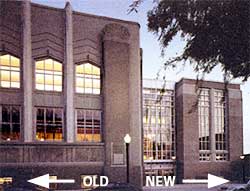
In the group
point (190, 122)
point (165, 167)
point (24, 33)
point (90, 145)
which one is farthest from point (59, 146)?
point (190, 122)

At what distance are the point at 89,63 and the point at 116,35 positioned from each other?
3.02ft

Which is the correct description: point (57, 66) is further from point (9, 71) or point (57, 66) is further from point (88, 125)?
point (88, 125)

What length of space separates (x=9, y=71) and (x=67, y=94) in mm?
1396

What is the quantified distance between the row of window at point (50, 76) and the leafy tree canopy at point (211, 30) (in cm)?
389

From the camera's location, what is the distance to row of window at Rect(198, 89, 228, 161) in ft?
40.1

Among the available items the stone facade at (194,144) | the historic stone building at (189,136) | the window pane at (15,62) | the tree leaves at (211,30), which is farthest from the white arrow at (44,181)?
the tree leaves at (211,30)

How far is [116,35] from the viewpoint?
353 inches

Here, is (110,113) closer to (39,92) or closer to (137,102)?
(137,102)

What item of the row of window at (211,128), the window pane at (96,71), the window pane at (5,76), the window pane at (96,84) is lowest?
the row of window at (211,128)

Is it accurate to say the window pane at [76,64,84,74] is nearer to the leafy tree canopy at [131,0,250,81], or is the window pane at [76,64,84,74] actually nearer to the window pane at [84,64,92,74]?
the window pane at [84,64,92,74]

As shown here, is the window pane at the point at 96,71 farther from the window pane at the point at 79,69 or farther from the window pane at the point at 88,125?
the window pane at the point at 88,125

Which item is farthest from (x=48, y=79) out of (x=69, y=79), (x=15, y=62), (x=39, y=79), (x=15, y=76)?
(x=15, y=62)

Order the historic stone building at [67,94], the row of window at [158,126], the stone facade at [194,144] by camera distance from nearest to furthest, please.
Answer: the historic stone building at [67,94] < the stone facade at [194,144] < the row of window at [158,126]

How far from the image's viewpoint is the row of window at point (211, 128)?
1222 cm
